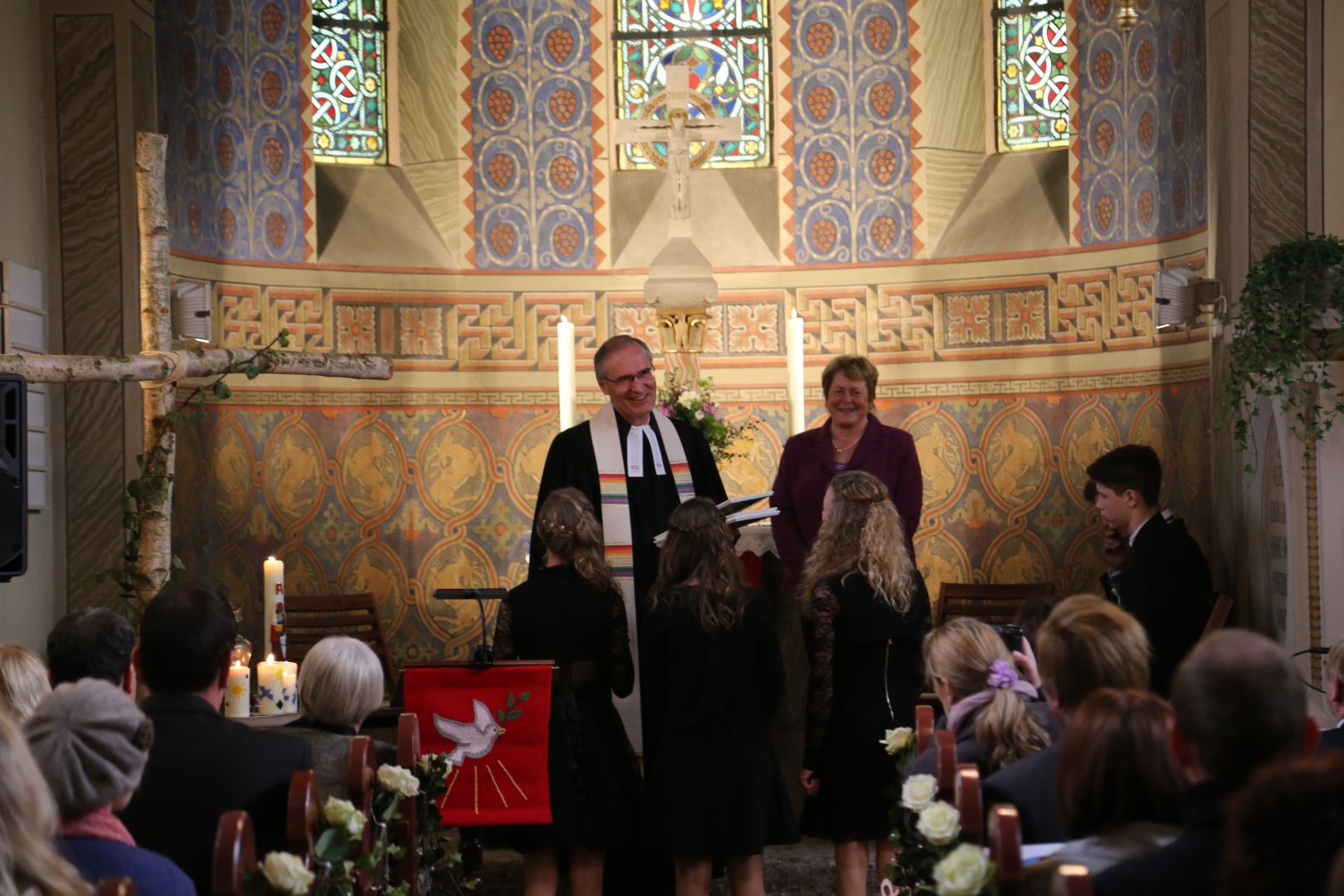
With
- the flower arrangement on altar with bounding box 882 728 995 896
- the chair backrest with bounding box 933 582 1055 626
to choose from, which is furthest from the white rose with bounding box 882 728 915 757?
the chair backrest with bounding box 933 582 1055 626

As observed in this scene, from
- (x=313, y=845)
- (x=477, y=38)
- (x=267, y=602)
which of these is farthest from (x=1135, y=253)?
(x=313, y=845)

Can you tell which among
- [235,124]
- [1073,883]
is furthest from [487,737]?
[235,124]

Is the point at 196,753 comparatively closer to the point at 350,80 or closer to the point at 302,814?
the point at 302,814

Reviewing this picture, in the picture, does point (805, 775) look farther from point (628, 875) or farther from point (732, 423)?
point (732, 423)

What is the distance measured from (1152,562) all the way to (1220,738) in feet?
12.8

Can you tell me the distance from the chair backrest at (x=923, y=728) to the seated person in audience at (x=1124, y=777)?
4.44ft

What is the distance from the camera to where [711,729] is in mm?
4816

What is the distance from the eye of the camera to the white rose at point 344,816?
310cm

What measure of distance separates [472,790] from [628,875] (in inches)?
41.7

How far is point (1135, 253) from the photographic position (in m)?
8.73

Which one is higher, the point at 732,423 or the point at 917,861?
the point at 732,423

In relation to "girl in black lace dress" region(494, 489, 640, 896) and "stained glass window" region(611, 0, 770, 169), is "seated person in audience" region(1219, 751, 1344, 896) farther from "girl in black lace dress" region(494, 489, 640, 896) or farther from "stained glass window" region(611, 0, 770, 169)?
"stained glass window" region(611, 0, 770, 169)

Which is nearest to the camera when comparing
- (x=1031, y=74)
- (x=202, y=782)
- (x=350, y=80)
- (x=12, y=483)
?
(x=202, y=782)

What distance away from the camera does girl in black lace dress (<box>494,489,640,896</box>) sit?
491 cm
